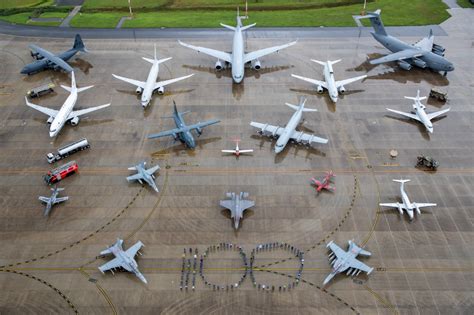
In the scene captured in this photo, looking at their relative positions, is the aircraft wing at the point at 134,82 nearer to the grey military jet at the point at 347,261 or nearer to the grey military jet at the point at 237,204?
the grey military jet at the point at 237,204

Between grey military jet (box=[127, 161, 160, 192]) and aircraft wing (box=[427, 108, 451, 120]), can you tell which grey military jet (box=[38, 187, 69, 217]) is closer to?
grey military jet (box=[127, 161, 160, 192])

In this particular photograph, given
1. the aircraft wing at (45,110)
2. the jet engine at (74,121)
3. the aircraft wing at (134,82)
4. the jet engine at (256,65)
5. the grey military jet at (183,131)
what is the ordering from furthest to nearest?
the jet engine at (256,65)
the aircraft wing at (134,82)
the jet engine at (74,121)
the aircraft wing at (45,110)
the grey military jet at (183,131)

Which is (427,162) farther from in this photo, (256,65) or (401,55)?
(256,65)

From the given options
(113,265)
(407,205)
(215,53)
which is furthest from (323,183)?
(215,53)

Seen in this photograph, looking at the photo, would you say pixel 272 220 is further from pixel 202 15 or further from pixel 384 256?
pixel 202 15

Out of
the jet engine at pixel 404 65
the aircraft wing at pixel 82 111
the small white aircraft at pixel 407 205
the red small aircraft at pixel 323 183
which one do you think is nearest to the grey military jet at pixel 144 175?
the aircraft wing at pixel 82 111

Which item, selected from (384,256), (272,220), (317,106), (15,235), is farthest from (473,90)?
(15,235)
